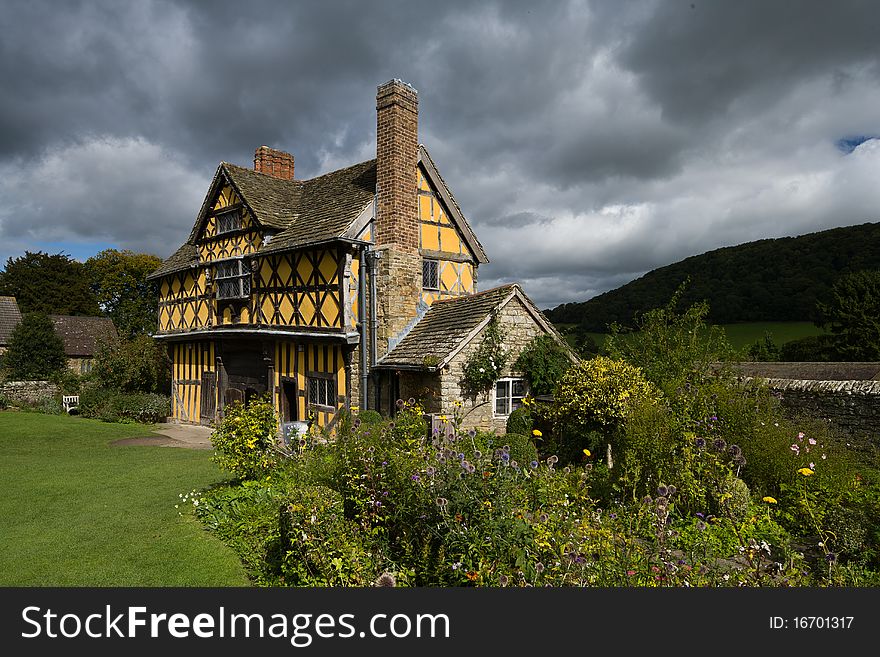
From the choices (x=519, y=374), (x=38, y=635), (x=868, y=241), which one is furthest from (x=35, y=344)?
(x=868, y=241)

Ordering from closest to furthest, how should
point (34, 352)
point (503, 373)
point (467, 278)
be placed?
1. point (503, 373)
2. point (467, 278)
3. point (34, 352)

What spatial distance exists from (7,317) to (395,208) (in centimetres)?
3711

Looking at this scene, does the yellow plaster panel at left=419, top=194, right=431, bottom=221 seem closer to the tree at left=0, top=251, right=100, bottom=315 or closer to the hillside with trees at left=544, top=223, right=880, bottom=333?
the hillside with trees at left=544, top=223, right=880, bottom=333

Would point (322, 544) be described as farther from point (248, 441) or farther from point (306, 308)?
point (306, 308)

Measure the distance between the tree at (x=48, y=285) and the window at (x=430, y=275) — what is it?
45.1 metres

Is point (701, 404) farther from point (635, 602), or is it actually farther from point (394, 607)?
point (394, 607)

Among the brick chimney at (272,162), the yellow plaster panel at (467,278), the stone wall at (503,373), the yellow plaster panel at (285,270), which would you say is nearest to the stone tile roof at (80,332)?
the brick chimney at (272,162)

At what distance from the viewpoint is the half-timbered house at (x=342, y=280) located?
1451 centimetres

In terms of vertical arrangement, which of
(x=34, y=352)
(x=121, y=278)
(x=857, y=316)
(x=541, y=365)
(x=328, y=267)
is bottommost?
(x=541, y=365)

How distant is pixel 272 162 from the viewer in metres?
22.0

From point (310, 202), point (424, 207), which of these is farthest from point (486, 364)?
point (310, 202)

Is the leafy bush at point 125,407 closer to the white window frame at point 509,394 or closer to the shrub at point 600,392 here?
the white window frame at point 509,394

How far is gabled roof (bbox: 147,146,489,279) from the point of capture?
50.9ft

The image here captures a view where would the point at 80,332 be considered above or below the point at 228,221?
below
